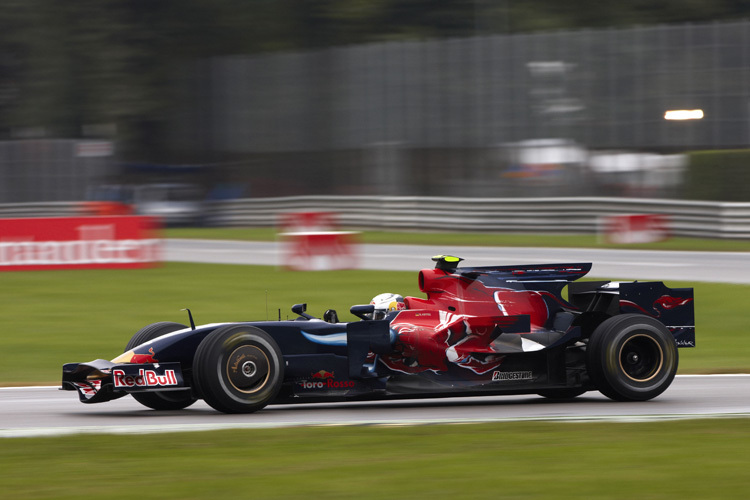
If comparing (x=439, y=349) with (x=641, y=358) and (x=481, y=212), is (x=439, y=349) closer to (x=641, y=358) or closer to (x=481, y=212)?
(x=641, y=358)

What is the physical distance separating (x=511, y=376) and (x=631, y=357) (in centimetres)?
94

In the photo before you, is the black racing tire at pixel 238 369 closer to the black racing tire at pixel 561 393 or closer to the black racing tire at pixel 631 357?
the black racing tire at pixel 561 393

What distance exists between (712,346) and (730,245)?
11197 mm

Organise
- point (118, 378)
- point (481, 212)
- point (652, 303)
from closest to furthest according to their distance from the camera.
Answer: point (118, 378) < point (652, 303) < point (481, 212)

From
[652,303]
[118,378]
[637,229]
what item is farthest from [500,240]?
[118,378]

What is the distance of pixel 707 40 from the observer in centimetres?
2783

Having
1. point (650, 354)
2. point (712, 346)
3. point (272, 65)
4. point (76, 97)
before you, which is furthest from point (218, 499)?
point (76, 97)

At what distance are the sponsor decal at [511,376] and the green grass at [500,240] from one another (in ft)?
50.6

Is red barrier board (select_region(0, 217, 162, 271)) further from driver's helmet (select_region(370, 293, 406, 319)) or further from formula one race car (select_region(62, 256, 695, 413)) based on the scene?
driver's helmet (select_region(370, 293, 406, 319))

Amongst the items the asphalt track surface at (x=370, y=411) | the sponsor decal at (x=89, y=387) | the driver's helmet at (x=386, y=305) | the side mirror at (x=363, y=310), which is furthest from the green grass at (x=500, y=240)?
the sponsor decal at (x=89, y=387)

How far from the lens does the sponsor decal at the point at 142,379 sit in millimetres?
8797

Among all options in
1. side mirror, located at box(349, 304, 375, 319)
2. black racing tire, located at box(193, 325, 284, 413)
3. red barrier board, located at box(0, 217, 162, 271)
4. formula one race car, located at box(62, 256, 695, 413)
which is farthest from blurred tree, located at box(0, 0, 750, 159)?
black racing tire, located at box(193, 325, 284, 413)

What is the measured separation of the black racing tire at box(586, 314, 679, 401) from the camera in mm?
9547

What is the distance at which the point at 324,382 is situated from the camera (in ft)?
30.3
